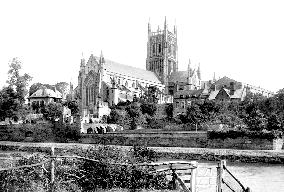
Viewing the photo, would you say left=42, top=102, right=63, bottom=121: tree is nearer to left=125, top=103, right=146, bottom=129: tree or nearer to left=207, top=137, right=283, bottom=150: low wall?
left=125, top=103, right=146, bottom=129: tree

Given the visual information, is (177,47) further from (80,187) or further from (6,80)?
(80,187)

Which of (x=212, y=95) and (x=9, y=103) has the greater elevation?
(x=212, y=95)

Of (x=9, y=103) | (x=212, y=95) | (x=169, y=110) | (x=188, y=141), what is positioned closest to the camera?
(x=188, y=141)

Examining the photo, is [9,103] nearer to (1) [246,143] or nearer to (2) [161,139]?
(2) [161,139]

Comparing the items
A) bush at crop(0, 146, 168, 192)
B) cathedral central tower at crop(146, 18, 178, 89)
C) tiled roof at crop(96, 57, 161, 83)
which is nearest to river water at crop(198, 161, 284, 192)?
bush at crop(0, 146, 168, 192)

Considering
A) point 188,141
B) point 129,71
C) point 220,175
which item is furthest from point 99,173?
point 129,71

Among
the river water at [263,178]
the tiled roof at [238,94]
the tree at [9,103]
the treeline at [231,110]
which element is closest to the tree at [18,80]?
the tree at [9,103]

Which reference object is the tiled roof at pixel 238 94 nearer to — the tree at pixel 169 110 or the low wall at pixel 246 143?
the tree at pixel 169 110
